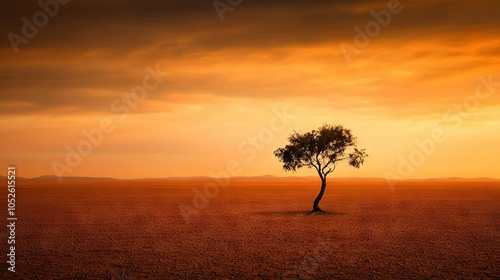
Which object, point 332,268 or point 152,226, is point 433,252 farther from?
point 152,226

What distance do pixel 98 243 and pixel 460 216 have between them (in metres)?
30.6

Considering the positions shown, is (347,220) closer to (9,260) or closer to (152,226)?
(152,226)

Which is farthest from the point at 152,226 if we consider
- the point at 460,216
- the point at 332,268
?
the point at 460,216

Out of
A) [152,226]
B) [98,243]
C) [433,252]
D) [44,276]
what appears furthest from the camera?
[152,226]

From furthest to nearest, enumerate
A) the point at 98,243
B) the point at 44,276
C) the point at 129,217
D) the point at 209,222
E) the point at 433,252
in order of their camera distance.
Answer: the point at 129,217, the point at 209,222, the point at 98,243, the point at 433,252, the point at 44,276

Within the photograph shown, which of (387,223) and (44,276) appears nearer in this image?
(44,276)

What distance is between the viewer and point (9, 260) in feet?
60.3

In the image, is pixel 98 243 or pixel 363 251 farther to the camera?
pixel 98 243

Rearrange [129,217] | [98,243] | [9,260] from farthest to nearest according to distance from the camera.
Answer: [129,217] → [98,243] → [9,260]

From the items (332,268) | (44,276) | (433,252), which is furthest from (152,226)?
(433,252)

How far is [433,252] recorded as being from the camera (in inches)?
782

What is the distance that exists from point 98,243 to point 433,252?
58.0 ft

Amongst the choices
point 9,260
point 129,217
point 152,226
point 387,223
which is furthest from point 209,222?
point 9,260

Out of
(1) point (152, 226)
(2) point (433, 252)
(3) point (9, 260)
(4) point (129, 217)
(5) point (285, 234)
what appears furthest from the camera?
(4) point (129, 217)
